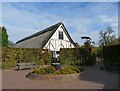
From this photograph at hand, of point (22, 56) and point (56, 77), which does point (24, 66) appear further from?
point (56, 77)

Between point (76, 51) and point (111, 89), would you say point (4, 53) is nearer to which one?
point (76, 51)

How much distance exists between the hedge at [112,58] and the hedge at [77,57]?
126 inches

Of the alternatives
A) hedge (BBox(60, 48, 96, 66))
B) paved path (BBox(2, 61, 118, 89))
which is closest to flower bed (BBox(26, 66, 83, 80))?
paved path (BBox(2, 61, 118, 89))

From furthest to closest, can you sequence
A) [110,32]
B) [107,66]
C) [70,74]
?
1. [110,32]
2. [107,66]
3. [70,74]

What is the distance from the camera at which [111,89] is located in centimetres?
1009

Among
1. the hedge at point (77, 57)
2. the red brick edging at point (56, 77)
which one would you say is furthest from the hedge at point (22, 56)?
the red brick edging at point (56, 77)

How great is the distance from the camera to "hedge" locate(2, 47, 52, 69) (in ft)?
76.3

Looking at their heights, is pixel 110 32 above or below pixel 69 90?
above

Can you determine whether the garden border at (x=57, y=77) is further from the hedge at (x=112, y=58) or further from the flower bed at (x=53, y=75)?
the hedge at (x=112, y=58)

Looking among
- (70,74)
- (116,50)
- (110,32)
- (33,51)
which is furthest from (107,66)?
(110,32)

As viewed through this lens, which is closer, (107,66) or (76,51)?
(107,66)

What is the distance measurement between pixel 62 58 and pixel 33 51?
4716mm

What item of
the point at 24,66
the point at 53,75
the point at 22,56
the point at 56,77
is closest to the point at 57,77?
the point at 56,77

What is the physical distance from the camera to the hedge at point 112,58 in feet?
58.0
